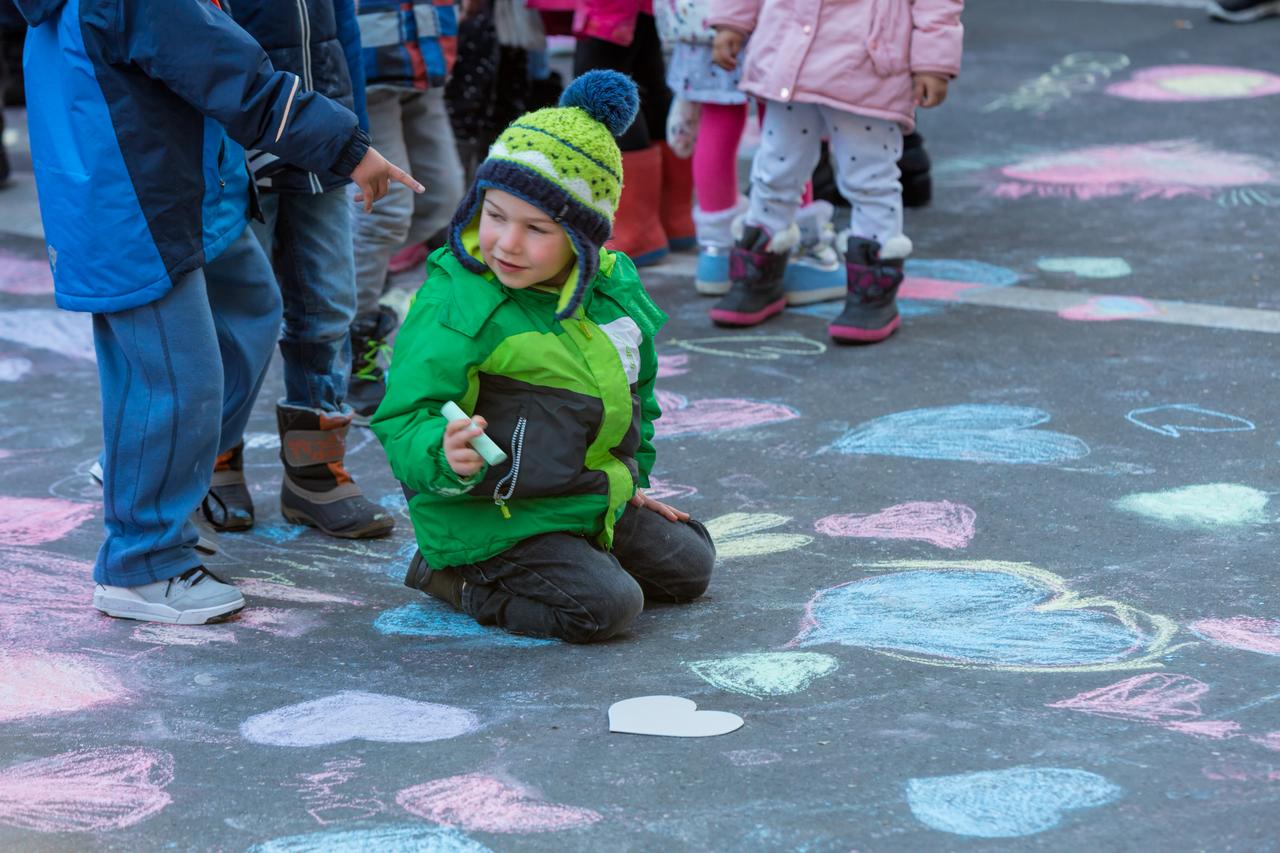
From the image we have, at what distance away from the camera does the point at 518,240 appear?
8.52 feet

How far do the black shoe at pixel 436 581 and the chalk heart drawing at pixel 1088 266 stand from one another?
2.80 metres

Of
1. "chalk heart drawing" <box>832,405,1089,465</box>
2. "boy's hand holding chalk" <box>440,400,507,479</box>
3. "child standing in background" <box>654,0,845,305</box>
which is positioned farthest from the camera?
"child standing in background" <box>654,0,845,305</box>

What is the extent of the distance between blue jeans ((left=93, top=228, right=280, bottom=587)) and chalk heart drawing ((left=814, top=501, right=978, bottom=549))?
1.21 meters

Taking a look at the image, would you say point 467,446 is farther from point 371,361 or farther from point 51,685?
point 371,361

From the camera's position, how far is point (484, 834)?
2.03m

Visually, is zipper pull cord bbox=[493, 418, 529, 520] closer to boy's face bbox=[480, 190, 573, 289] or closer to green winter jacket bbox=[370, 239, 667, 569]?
green winter jacket bbox=[370, 239, 667, 569]

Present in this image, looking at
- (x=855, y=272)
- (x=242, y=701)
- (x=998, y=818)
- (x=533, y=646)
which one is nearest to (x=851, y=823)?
(x=998, y=818)

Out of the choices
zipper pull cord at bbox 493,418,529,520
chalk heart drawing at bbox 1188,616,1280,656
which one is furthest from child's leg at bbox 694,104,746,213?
chalk heart drawing at bbox 1188,616,1280,656

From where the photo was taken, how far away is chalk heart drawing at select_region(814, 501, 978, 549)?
10.1 ft

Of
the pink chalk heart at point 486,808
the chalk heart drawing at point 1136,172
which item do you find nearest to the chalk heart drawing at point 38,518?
the pink chalk heart at point 486,808

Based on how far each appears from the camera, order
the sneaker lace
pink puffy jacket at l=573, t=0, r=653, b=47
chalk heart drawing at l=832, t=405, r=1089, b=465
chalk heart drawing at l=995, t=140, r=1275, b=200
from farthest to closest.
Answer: chalk heart drawing at l=995, t=140, r=1275, b=200
pink puffy jacket at l=573, t=0, r=653, b=47
the sneaker lace
chalk heart drawing at l=832, t=405, r=1089, b=465

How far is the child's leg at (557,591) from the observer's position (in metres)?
A: 2.66

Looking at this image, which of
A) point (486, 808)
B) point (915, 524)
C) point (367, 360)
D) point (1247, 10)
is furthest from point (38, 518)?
point (1247, 10)

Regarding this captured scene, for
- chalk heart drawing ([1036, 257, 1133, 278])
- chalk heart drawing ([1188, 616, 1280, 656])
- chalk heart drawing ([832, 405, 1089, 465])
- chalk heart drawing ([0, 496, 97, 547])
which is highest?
chalk heart drawing ([1036, 257, 1133, 278])
